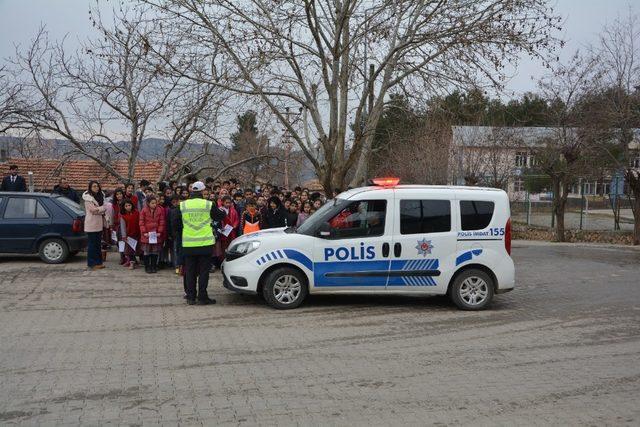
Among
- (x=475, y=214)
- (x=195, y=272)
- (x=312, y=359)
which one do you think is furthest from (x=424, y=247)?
(x=195, y=272)

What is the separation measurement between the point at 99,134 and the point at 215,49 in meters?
5.70

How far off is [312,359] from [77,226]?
8487 mm

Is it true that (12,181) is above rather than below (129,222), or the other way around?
above

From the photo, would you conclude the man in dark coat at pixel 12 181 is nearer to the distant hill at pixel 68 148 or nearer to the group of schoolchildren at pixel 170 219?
the distant hill at pixel 68 148

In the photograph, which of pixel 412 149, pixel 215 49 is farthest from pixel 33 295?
pixel 412 149

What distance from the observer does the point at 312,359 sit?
677 centimetres

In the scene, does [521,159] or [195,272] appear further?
[521,159]

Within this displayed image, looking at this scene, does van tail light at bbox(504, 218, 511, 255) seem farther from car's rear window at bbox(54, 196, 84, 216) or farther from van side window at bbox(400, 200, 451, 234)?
car's rear window at bbox(54, 196, 84, 216)

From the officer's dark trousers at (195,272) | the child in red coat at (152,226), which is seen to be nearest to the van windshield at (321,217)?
the officer's dark trousers at (195,272)

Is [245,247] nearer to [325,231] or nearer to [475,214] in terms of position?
[325,231]

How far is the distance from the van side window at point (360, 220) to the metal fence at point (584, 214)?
18.5 meters

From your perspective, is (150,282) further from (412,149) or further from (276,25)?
(412,149)

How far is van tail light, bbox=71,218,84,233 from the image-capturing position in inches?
528

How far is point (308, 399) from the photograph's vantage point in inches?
216
